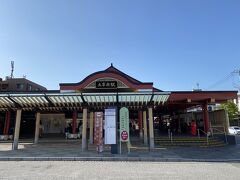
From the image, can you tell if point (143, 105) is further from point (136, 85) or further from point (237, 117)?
point (237, 117)

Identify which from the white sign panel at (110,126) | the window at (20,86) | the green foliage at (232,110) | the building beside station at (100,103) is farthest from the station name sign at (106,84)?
the green foliage at (232,110)

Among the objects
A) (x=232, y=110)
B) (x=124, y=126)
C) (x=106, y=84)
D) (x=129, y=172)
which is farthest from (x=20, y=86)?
(x=232, y=110)

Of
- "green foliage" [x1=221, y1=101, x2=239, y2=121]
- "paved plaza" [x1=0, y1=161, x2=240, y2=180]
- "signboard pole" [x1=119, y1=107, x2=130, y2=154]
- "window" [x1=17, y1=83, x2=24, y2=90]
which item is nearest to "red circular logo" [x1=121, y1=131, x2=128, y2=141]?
"signboard pole" [x1=119, y1=107, x2=130, y2=154]

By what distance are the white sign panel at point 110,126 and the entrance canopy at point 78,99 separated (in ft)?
3.68

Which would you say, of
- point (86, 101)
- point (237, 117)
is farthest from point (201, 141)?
point (237, 117)

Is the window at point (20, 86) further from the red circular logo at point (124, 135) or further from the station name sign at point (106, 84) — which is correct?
the red circular logo at point (124, 135)

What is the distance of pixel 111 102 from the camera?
1402 cm

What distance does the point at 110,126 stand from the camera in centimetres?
1182

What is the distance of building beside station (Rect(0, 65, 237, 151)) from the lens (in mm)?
12930

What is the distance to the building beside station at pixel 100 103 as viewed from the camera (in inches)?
509

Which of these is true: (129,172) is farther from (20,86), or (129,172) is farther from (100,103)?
(20,86)

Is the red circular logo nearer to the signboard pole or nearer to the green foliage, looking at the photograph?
the signboard pole

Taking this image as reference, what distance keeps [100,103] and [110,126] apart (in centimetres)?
268

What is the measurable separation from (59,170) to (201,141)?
39.2ft
